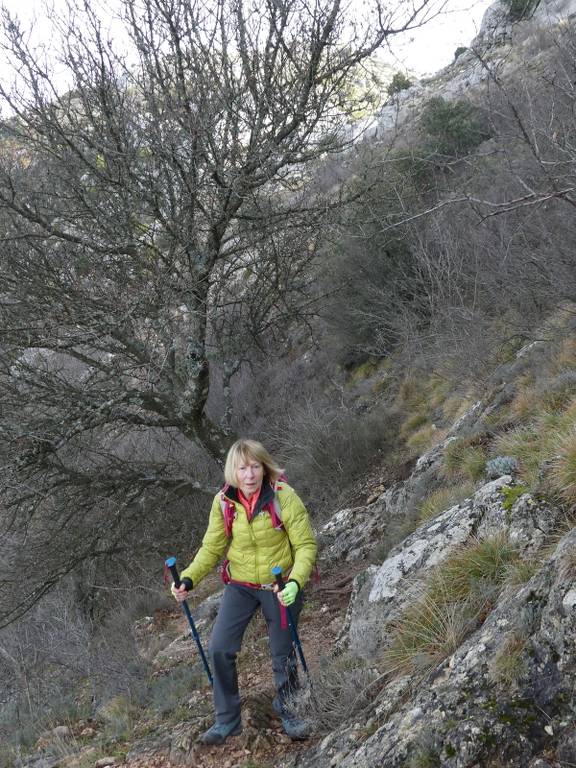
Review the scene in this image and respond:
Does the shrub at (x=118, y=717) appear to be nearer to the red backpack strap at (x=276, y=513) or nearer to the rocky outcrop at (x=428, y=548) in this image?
the rocky outcrop at (x=428, y=548)

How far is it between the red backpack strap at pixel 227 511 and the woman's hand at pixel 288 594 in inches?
21.5

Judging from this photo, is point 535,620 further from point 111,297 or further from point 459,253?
point 459,253

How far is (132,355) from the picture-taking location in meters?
7.77

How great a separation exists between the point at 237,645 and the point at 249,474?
100 centimetres

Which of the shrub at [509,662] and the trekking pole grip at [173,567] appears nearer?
the shrub at [509,662]

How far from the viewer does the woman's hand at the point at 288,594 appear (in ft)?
10.7

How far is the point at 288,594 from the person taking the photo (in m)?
3.27

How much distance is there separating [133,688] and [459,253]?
8.05 m

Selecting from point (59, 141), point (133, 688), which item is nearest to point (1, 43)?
point (59, 141)

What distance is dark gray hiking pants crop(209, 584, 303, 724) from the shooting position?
3.50 metres

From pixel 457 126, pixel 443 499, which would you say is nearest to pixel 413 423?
pixel 443 499

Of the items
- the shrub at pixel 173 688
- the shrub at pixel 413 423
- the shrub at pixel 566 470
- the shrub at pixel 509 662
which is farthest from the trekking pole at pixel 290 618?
the shrub at pixel 413 423

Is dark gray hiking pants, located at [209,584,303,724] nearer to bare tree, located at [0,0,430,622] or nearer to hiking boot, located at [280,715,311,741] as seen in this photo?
hiking boot, located at [280,715,311,741]

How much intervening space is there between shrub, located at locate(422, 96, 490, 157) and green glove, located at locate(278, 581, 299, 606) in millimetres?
15306
